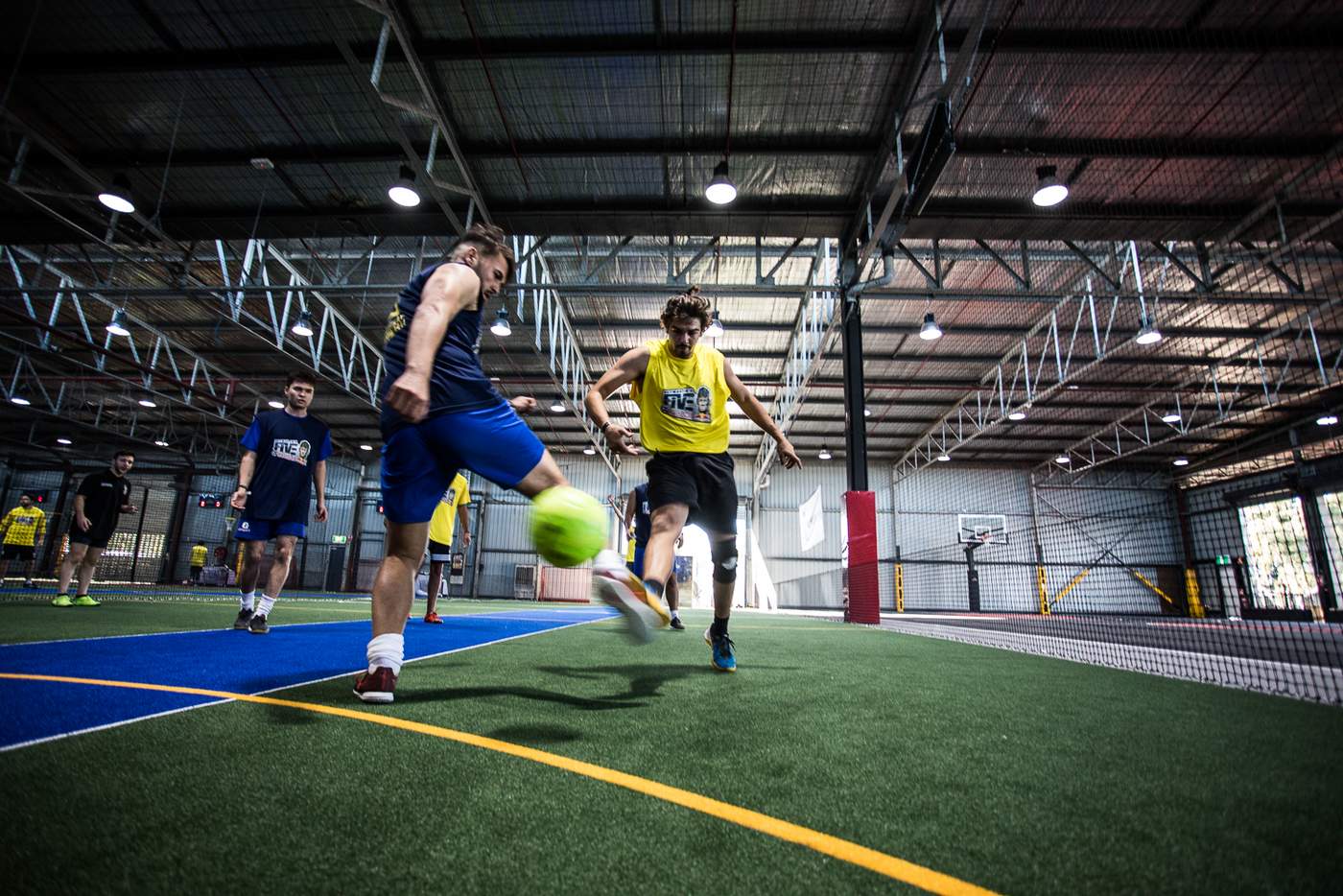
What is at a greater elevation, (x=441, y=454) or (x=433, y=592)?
(x=441, y=454)

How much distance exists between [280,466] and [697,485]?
12.0 feet

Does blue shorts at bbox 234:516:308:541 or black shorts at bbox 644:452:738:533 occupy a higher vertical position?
black shorts at bbox 644:452:738:533

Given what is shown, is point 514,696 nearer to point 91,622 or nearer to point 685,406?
point 685,406

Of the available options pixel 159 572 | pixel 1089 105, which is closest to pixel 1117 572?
pixel 1089 105

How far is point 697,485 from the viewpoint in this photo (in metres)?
3.27

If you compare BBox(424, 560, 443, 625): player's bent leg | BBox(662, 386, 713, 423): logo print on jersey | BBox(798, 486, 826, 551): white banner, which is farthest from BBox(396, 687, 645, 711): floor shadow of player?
BBox(798, 486, 826, 551): white banner

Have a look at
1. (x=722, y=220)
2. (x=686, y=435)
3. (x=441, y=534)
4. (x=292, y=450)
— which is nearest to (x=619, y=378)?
(x=686, y=435)

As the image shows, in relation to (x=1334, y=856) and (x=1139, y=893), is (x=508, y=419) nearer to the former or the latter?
(x=1139, y=893)

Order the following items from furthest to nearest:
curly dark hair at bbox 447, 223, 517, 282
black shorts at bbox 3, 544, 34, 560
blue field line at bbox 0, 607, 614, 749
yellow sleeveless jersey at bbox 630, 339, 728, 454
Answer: black shorts at bbox 3, 544, 34, 560
yellow sleeveless jersey at bbox 630, 339, 728, 454
curly dark hair at bbox 447, 223, 517, 282
blue field line at bbox 0, 607, 614, 749

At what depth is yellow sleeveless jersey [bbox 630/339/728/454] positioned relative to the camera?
327cm

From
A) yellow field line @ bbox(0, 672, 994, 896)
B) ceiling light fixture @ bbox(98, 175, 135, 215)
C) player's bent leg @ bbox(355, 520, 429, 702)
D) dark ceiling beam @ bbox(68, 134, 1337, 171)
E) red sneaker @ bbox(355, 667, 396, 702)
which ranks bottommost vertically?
yellow field line @ bbox(0, 672, 994, 896)

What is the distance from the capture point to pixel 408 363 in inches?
82.0

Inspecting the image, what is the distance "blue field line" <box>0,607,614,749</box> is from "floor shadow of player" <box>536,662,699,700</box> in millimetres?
1043

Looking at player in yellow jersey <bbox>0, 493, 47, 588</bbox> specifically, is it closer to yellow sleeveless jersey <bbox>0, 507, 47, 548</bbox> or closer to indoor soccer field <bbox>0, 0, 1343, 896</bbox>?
yellow sleeveless jersey <bbox>0, 507, 47, 548</bbox>
